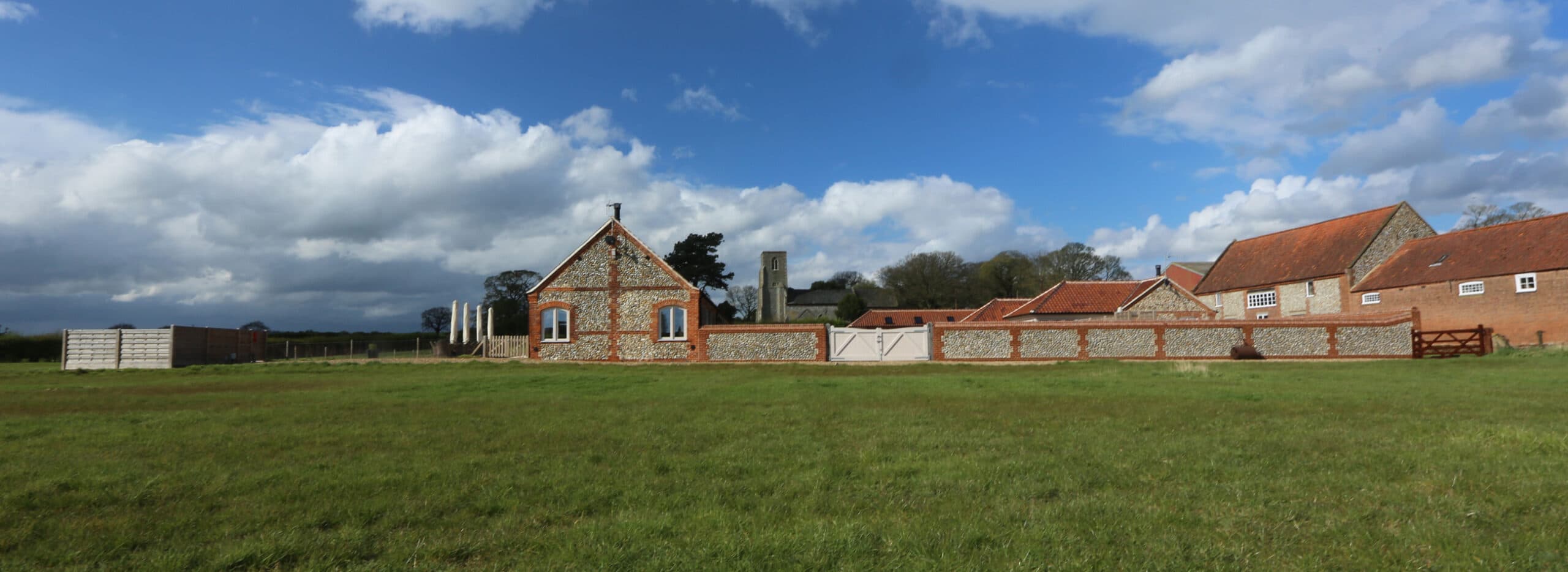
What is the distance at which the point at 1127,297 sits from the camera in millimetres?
46281

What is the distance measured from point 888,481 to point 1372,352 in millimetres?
32945

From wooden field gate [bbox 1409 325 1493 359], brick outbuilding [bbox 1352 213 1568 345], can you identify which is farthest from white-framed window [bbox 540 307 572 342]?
brick outbuilding [bbox 1352 213 1568 345]

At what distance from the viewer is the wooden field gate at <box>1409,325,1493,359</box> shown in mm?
29828

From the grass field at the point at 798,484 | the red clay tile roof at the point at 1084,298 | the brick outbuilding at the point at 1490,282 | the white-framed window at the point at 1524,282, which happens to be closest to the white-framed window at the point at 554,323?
the grass field at the point at 798,484

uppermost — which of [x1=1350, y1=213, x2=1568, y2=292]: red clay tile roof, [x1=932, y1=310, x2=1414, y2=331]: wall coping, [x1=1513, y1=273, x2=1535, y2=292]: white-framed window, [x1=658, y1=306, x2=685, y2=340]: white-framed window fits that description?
[x1=1350, y1=213, x2=1568, y2=292]: red clay tile roof

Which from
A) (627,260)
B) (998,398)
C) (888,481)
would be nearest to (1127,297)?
(627,260)

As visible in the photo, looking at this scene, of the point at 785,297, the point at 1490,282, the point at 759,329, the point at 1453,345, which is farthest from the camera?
the point at 785,297

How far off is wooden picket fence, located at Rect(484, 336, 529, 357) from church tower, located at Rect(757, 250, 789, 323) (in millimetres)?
61051

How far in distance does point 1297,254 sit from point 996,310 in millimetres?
17809

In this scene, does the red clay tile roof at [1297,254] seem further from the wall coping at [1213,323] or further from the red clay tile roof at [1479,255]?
the wall coping at [1213,323]

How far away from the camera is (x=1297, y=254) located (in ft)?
152

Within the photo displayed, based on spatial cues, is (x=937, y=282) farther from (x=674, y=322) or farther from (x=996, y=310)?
(x=674, y=322)

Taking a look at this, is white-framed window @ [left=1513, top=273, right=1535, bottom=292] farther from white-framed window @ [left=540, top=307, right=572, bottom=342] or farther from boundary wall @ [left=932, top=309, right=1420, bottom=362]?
white-framed window @ [left=540, top=307, right=572, bottom=342]

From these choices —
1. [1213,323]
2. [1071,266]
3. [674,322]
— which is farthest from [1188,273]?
[674,322]
